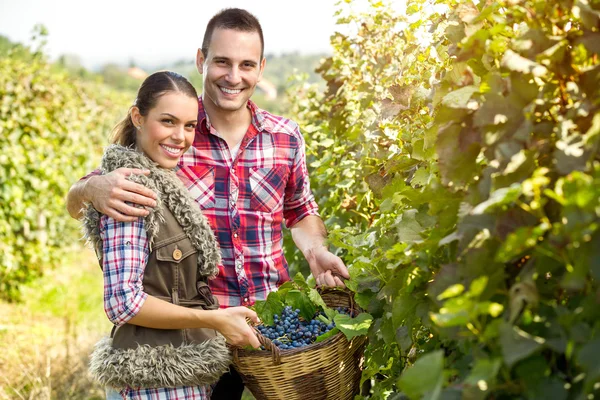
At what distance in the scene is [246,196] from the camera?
111 inches

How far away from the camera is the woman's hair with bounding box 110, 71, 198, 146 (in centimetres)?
240

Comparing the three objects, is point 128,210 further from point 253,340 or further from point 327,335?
point 327,335

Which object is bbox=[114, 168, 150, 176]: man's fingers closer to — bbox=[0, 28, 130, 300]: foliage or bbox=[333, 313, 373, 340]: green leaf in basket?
bbox=[333, 313, 373, 340]: green leaf in basket

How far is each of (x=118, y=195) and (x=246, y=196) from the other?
30.9 inches

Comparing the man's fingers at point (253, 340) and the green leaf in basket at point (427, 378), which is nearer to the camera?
the green leaf in basket at point (427, 378)

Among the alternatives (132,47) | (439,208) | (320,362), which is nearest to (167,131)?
(320,362)

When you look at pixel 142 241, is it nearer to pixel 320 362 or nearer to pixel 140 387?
pixel 140 387

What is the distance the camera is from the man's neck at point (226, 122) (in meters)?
2.85

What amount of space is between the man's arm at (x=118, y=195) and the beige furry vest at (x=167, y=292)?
45 mm

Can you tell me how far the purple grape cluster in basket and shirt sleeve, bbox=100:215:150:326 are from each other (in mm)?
431

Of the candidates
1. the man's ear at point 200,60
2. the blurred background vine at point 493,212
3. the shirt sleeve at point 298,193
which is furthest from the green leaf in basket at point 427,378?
the man's ear at point 200,60

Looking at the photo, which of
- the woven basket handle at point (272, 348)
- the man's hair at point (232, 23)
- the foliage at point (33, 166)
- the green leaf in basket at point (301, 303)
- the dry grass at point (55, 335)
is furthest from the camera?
the foliage at point (33, 166)

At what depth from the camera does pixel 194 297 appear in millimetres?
2369

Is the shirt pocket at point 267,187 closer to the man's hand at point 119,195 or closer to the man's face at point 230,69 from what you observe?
the man's face at point 230,69
